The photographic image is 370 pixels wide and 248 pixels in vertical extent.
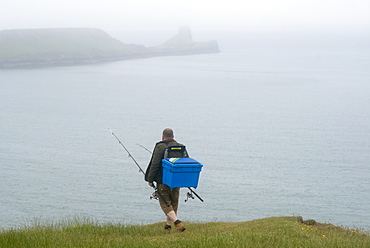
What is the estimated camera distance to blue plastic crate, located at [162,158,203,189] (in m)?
11.4

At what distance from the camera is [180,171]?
37.7 ft

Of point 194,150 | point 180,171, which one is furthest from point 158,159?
point 194,150

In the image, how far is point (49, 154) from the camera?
71000mm

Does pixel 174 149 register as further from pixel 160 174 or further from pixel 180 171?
pixel 160 174

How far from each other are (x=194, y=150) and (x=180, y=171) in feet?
208

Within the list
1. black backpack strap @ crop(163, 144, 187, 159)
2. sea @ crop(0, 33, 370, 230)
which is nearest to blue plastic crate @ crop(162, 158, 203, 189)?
black backpack strap @ crop(163, 144, 187, 159)

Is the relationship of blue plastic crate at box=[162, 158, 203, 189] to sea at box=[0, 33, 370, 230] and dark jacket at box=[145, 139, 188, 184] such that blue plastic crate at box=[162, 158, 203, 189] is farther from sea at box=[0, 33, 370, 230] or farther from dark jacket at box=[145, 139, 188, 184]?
sea at box=[0, 33, 370, 230]

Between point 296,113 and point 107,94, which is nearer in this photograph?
point 296,113

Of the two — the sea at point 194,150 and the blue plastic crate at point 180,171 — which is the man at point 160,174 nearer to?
the blue plastic crate at point 180,171

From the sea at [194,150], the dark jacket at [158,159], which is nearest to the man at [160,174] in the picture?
the dark jacket at [158,159]

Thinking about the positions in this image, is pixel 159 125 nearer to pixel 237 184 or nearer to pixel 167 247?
pixel 237 184

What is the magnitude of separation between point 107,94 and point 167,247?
129 metres

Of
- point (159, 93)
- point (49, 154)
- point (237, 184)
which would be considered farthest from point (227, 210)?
point (159, 93)

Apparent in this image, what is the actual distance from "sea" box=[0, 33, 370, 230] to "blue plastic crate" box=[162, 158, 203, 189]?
15.4m
